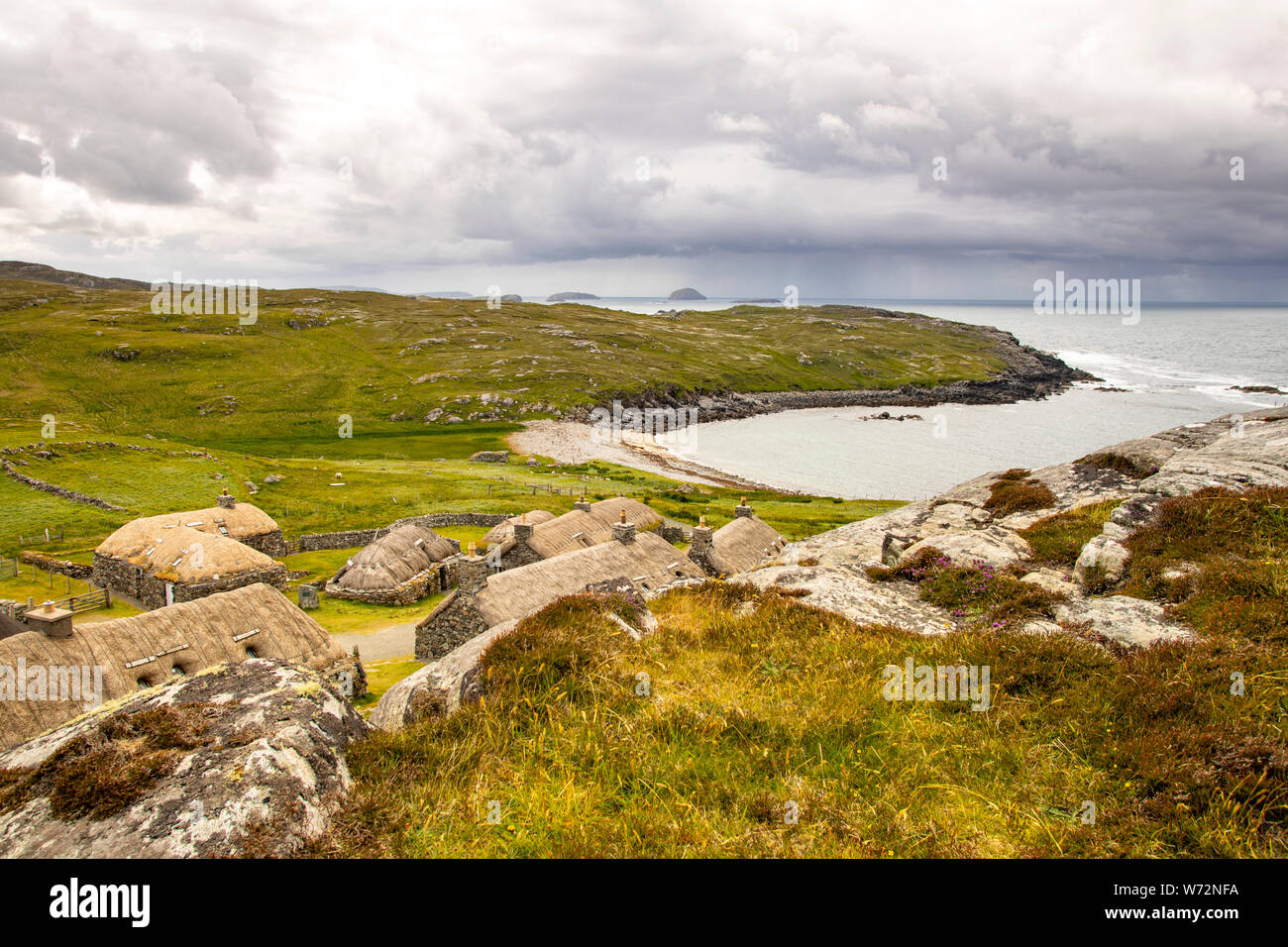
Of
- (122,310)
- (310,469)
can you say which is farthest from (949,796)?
(122,310)

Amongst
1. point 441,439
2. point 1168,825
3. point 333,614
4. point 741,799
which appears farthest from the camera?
point 441,439

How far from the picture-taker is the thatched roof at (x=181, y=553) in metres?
38.8

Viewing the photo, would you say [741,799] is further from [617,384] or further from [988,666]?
[617,384]

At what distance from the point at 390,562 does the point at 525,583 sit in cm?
1790

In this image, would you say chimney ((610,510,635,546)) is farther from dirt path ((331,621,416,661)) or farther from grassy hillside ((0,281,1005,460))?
grassy hillside ((0,281,1005,460))

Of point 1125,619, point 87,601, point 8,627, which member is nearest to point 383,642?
point 8,627

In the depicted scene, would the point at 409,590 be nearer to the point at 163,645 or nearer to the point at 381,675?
the point at 381,675

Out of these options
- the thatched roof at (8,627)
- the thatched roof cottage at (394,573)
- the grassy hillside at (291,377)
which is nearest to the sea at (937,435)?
the grassy hillside at (291,377)

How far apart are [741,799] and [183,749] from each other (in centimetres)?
529

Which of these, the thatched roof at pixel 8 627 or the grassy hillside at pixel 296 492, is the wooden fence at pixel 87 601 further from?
the thatched roof at pixel 8 627

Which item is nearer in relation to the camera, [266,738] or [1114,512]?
[266,738]

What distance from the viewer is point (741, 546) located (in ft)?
144

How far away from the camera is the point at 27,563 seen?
45312 millimetres

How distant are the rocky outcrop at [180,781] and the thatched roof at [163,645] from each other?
14783mm
